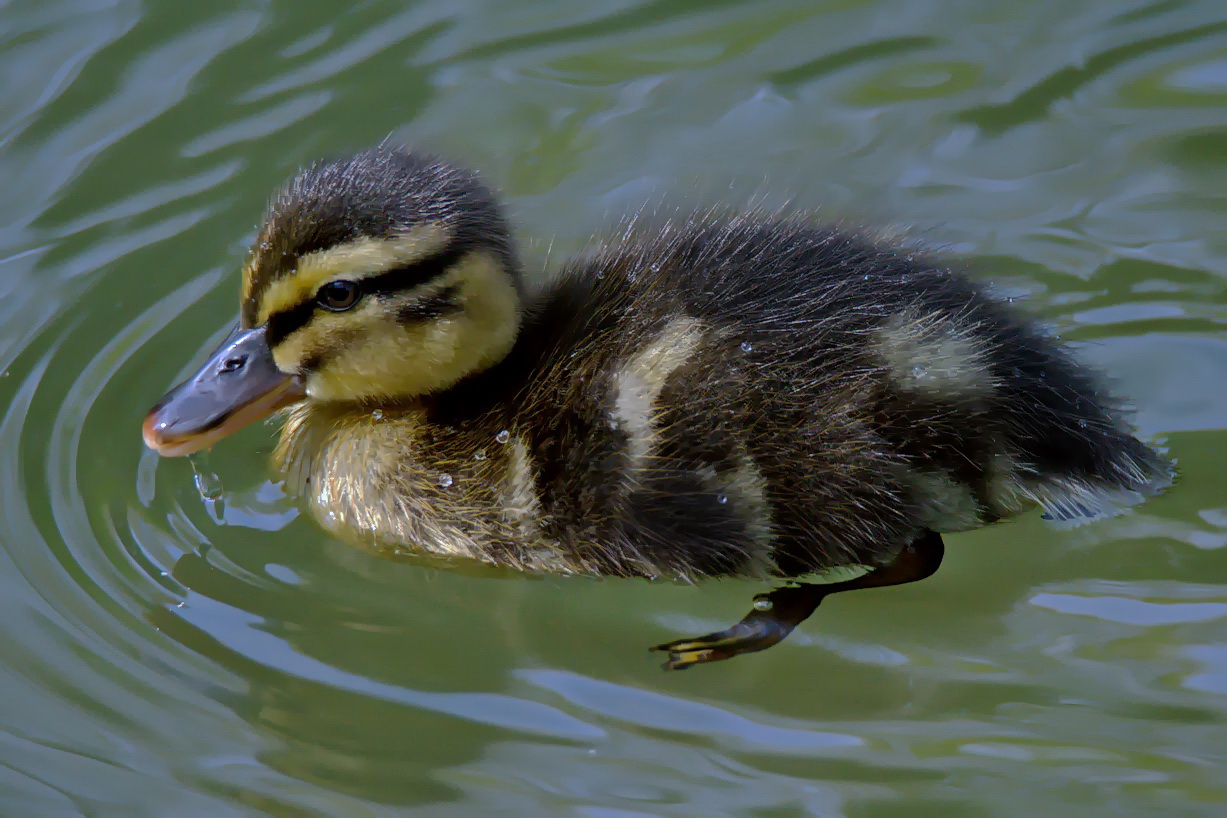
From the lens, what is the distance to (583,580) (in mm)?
2701

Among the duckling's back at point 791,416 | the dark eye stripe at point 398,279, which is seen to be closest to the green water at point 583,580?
the duckling's back at point 791,416

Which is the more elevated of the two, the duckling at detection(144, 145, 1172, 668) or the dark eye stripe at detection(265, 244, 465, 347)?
the dark eye stripe at detection(265, 244, 465, 347)

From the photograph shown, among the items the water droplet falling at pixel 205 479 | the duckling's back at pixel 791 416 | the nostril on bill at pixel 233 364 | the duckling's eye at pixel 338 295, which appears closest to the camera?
the duckling's back at pixel 791 416

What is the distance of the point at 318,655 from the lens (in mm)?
2576

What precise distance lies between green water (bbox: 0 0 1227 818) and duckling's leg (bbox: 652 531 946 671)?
0.09ft

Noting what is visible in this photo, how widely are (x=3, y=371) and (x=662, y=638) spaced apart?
1.51m

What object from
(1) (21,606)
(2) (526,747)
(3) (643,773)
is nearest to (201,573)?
(1) (21,606)

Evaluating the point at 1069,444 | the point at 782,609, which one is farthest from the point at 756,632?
A: the point at 1069,444

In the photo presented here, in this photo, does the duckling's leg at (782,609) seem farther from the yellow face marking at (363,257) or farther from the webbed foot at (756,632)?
the yellow face marking at (363,257)

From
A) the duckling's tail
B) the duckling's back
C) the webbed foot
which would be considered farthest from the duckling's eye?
the duckling's tail

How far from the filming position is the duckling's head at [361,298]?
2568 mm

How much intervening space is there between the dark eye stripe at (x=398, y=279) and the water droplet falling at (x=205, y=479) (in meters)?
0.47

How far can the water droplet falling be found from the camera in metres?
2.95

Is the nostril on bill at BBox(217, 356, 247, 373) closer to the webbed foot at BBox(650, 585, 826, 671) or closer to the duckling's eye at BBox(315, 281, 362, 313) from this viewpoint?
the duckling's eye at BBox(315, 281, 362, 313)
